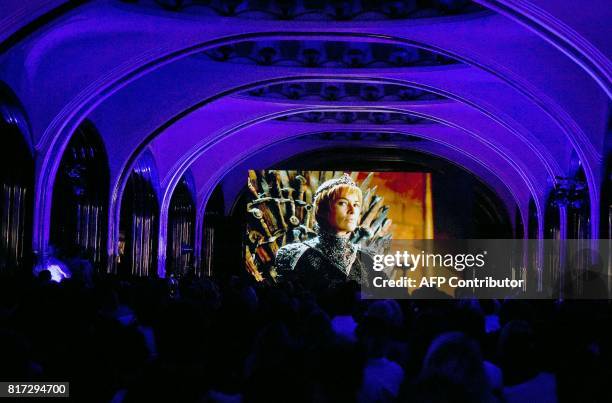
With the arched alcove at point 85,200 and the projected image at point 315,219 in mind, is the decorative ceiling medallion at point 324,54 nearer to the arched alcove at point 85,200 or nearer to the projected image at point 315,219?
the arched alcove at point 85,200

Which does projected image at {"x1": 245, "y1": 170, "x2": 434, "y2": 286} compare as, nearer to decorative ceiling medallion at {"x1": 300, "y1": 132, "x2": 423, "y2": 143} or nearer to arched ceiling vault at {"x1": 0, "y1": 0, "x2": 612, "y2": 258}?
decorative ceiling medallion at {"x1": 300, "y1": 132, "x2": 423, "y2": 143}

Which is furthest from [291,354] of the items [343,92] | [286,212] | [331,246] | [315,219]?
[286,212]

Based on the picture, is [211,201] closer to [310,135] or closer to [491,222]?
[310,135]

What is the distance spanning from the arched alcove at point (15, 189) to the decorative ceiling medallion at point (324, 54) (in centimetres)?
402

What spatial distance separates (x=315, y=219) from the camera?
75.5 feet

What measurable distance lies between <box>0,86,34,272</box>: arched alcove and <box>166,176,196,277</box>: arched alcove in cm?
1029

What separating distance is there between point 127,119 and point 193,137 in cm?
352

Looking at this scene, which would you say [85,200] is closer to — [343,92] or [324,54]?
[324,54]

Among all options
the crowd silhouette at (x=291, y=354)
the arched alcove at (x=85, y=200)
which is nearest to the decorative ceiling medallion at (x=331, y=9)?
the arched alcove at (x=85, y=200)

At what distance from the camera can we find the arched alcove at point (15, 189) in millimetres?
12992

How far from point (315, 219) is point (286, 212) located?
0.82 meters

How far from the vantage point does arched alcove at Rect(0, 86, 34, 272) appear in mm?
12992

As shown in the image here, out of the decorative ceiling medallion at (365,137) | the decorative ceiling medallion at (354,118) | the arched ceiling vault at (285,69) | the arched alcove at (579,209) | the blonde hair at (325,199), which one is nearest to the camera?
the arched ceiling vault at (285,69)

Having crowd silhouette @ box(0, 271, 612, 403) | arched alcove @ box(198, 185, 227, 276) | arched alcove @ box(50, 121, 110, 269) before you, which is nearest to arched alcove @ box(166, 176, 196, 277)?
arched alcove @ box(198, 185, 227, 276)
